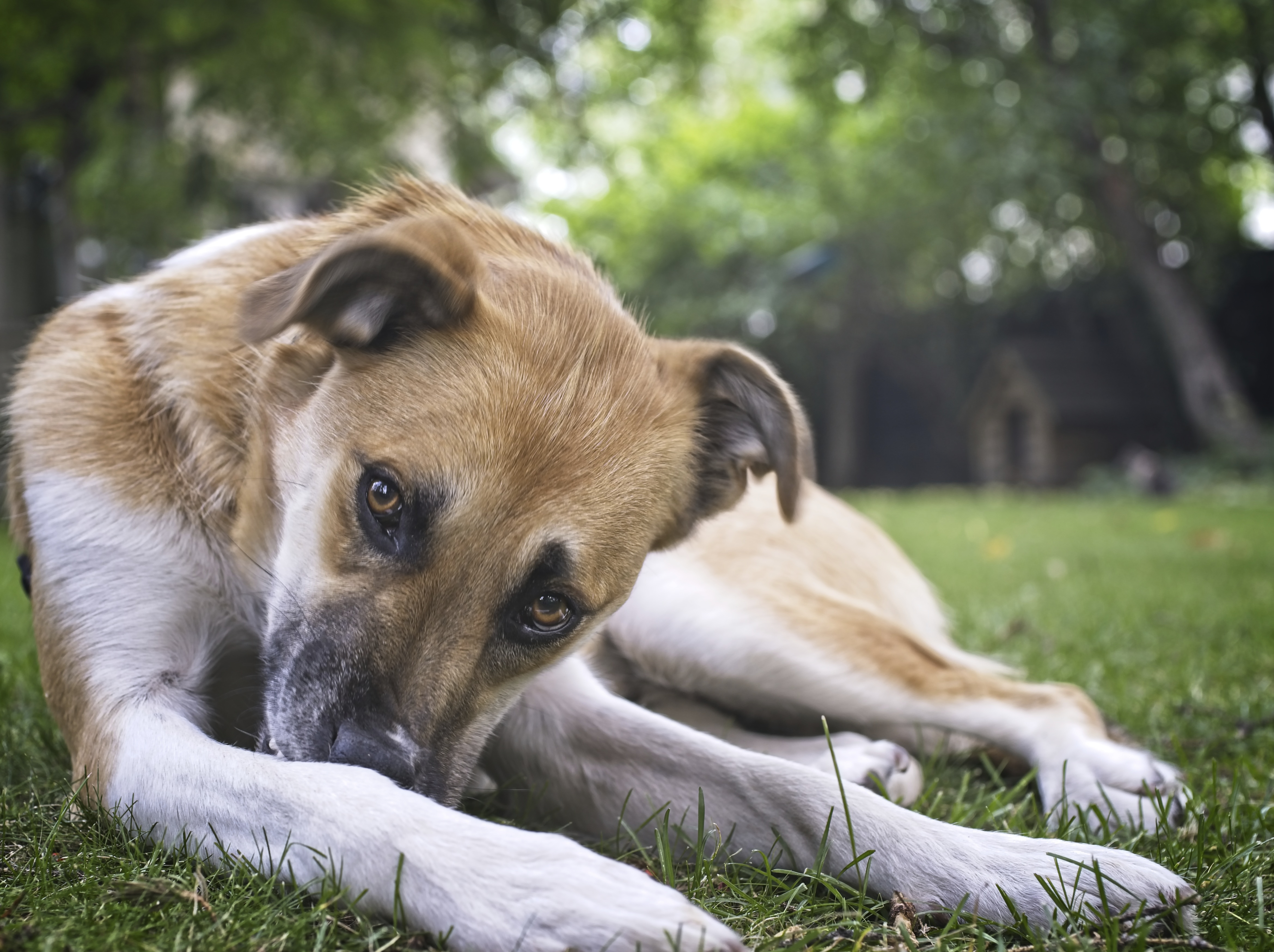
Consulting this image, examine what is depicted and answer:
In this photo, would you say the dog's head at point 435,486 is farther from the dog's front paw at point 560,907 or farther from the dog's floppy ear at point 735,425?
the dog's front paw at point 560,907

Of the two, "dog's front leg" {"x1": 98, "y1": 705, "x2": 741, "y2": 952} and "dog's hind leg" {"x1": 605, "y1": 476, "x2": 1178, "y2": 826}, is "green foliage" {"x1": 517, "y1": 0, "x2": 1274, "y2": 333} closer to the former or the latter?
"dog's hind leg" {"x1": 605, "y1": 476, "x2": 1178, "y2": 826}

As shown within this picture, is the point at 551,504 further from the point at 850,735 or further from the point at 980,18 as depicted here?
the point at 980,18

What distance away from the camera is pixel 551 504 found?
2004 millimetres

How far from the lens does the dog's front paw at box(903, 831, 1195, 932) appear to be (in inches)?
66.4

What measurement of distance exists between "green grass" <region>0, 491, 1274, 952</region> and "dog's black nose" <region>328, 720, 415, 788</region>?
0.78 ft

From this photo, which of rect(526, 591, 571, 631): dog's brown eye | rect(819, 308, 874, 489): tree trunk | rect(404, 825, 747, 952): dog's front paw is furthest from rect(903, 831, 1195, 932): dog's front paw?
rect(819, 308, 874, 489): tree trunk

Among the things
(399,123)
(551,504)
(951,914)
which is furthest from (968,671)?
(399,123)

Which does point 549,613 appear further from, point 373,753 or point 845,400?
point 845,400

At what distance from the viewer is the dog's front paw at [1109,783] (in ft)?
7.63

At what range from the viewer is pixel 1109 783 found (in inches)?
98.8

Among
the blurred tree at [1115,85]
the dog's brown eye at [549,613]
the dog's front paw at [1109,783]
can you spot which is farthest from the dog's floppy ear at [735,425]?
the blurred tree at [1115,85]

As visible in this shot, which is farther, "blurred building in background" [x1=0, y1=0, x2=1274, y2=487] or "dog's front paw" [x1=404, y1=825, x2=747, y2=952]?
"blurred building in background" [x1=0, y1=0, x2=1274, y2=487]

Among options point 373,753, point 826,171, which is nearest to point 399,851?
point 373,753

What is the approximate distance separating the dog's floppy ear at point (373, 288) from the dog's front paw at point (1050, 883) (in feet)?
4.86
